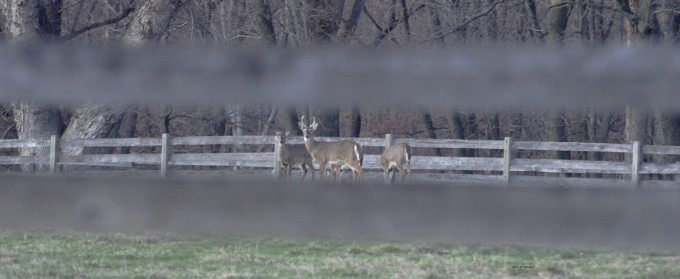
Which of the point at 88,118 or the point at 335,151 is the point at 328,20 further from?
the point at 335,151

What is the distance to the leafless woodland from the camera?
8.71 ft

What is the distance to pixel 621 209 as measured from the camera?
7.68ft

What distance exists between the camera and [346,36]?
5473 mm

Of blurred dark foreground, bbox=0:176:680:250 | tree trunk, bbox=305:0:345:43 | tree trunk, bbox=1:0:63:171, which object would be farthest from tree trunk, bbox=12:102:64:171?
tree trunk, bbox=305:0:345:43

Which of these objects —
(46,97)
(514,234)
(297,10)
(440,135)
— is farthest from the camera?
(440,135)

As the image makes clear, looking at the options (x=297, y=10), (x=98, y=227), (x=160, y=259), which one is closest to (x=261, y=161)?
(x=297, y=10)

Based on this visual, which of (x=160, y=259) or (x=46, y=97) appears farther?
(x=160, y=259)

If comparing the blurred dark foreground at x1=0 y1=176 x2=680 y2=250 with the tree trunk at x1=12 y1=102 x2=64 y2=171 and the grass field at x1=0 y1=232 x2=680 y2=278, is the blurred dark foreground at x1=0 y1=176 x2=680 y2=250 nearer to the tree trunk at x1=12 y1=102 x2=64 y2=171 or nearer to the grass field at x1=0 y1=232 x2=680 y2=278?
the tree trunk at x1=12 y1=102 x2=64 y2=171

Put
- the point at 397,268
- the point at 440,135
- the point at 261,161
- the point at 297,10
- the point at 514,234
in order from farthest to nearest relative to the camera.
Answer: the point at 440,135 < the point at 261,161 < the point at 297,10 < the point at 397,268 < the point at 514,234

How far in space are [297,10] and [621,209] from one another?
1200 centimetres

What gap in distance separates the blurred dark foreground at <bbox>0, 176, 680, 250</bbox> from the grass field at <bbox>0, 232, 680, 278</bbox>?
2441 millimetres

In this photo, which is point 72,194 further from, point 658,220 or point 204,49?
point 658,220

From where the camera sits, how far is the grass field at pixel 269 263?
525 cm

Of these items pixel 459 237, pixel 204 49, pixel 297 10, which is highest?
pixel 297 10
